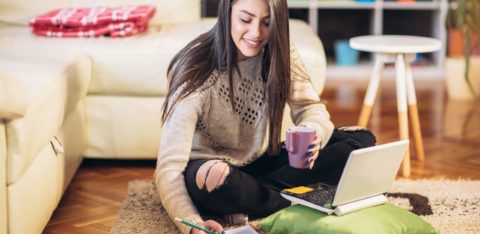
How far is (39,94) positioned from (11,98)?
25 cm

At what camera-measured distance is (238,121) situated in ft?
7.19

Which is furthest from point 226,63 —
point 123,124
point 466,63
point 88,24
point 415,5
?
point 415,5

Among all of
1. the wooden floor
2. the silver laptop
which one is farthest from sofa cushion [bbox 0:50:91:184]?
the silver laptop

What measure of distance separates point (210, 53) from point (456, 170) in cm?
110

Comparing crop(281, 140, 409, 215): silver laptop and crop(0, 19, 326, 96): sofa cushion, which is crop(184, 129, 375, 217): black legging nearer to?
crop(281, 140, 409, 215): silver laptop

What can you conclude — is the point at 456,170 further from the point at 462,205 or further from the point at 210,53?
the point at 210,53

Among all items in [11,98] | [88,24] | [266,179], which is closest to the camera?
[11,98]

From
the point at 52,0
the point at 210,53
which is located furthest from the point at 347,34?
the point at 210,53

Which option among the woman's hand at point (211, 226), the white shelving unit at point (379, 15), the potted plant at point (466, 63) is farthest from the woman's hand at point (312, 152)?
the white shelving unit at point (379, 15)

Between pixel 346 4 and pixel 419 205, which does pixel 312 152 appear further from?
pixel 346 4

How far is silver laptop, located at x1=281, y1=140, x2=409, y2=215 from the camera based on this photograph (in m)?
1.86

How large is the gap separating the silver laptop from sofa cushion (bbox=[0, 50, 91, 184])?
60cm

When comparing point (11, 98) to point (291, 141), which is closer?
point (11, 98)

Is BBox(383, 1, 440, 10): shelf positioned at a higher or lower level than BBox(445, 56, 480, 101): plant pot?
higher
